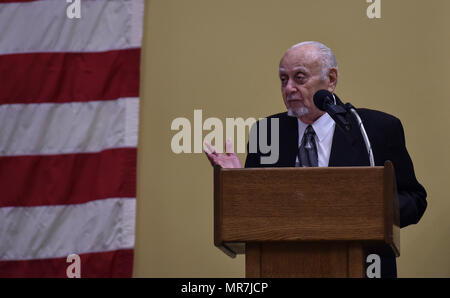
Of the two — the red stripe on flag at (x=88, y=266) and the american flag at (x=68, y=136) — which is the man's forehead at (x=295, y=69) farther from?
the red stripe on flag at (x=88, y=266)

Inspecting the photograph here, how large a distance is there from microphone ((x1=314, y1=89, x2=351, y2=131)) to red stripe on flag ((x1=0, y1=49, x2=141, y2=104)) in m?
1.86

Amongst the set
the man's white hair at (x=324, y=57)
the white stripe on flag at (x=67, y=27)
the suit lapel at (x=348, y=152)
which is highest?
the white stripe on flag at (x=67, y=27)

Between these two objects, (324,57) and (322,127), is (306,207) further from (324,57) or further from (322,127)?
(324,57)

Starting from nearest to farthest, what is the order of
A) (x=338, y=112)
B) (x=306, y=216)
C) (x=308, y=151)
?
(x=306, y=216), (x=338, y=112), (x=308, y=151)

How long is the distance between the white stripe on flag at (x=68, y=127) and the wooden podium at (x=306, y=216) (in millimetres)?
2049

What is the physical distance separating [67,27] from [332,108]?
2301 millimetres

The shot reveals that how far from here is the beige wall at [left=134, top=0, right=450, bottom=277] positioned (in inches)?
164

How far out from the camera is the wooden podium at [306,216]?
2342mm

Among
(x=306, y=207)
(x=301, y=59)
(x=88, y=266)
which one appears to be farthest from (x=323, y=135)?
(x=88, y=266)

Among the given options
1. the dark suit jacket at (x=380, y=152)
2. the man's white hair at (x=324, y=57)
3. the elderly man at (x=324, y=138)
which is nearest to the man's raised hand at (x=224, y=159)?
the elderly man at (x=324, y=138)

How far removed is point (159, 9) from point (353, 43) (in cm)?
108

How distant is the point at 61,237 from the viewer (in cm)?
440

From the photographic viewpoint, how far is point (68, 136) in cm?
445

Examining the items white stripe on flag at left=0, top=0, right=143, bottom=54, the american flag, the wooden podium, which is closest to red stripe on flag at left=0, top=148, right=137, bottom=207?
the american flag
